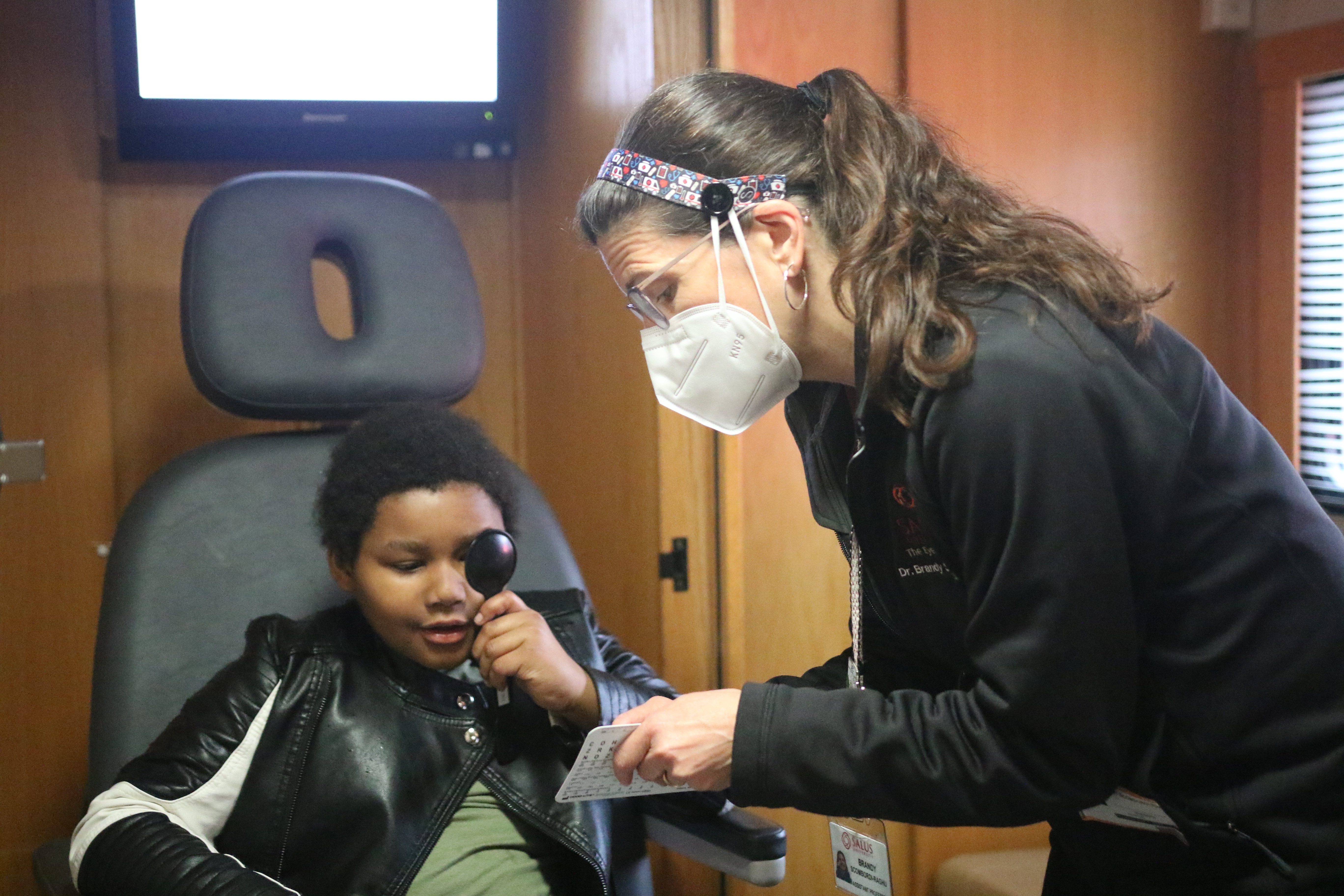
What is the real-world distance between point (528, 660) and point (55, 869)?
61 cm

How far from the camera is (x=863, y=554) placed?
99 cm

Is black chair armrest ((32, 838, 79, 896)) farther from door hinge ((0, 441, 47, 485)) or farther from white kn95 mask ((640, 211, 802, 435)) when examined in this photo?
white kn95 mask ((640, 211, 802, 435))

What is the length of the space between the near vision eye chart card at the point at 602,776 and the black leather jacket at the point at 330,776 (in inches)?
11.3

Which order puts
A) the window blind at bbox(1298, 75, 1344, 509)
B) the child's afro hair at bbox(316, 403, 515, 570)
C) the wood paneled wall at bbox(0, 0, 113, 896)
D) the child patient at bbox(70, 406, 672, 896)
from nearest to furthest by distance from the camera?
the child patient at bbox(70, 406, 672, 896), the child's afro hair at bbox(316, 403, 515, 570), the wood paneled wall at bbox(0, 0, 113, 896), the window blind at bbox(1298, 75, 1344, 509)

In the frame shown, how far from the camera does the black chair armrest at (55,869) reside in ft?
4.32

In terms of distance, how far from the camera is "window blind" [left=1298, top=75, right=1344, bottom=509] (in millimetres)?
2033

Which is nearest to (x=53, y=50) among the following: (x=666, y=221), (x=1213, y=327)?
(x=666, y=221)

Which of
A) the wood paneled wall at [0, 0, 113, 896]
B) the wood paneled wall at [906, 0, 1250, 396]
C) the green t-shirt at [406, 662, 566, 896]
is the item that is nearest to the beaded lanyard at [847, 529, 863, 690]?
the green t-shirt at [406, 662, 566, 896]

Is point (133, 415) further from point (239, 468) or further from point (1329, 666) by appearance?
point (1329, 666)

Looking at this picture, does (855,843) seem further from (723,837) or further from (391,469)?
(391,469)

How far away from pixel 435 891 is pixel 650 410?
0.78m

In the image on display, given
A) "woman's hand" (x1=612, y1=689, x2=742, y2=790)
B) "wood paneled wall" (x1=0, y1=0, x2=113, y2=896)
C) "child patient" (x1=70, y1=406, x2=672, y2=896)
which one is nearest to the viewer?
"woman's hand" (x1=612, y1=689, x2=742, y2=790)

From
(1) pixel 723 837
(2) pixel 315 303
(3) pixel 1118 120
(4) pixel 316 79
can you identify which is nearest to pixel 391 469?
(2) pixel 315 303

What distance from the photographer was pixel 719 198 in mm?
975
